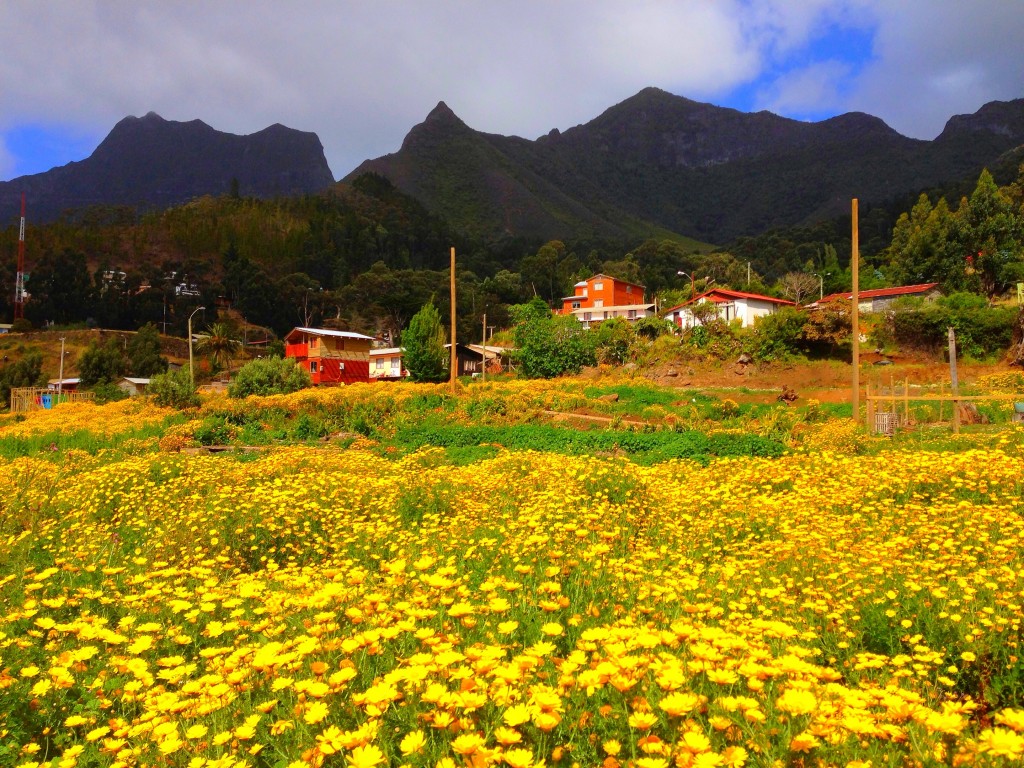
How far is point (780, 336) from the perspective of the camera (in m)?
33.8

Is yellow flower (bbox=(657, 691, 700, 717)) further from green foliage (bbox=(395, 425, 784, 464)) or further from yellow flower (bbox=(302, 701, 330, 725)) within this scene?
green foliage (bbox=(395, 425, 784, 464))

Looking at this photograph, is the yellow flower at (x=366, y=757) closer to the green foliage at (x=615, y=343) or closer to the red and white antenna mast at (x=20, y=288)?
the green foliage at (x=615, y=343)

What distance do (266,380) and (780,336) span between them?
24.4 metres

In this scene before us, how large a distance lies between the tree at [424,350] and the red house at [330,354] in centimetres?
785

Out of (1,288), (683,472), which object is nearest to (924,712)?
(683,472)

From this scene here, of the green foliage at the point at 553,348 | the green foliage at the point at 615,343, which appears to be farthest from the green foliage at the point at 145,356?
the green foliage at the point at 615,343

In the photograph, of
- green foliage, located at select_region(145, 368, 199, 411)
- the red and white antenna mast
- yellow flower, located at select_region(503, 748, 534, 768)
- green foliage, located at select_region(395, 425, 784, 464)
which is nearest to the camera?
yellow flower, located at select_region(503, 748, 534, 768)

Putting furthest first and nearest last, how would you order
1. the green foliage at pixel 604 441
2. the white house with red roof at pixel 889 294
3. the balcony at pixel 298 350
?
the balcony at pixel 298 350 < the white house with red roof at pixel 889 294 < the green foliage at pixel 604 441

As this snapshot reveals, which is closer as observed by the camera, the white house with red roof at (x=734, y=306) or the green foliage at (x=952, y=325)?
the green foliage at (x=952, y=325)

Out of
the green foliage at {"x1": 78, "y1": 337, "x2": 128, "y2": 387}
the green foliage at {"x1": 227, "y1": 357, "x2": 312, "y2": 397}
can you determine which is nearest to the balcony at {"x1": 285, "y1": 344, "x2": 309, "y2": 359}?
the green foliage at {"x1": 78, "y1": 337, "x2": 128, "y2": 387}

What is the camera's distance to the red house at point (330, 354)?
158ft

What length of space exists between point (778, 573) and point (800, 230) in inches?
4162

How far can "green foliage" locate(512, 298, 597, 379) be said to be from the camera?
39000 millimetres

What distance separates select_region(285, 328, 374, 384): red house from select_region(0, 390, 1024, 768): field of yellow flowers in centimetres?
4148
